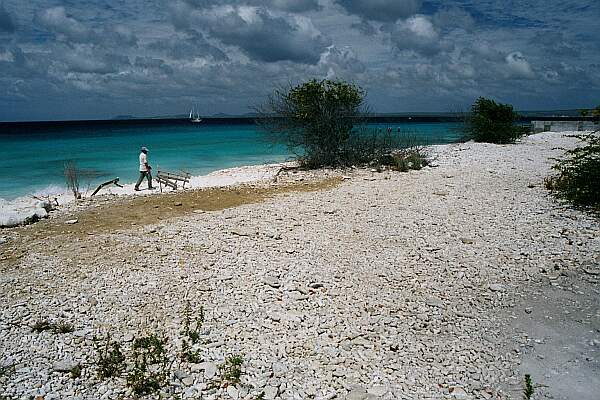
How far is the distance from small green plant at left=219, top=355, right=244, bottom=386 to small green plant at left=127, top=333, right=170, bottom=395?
0.61 m

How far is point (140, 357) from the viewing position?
5535 millimetres

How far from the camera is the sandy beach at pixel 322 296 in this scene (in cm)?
515

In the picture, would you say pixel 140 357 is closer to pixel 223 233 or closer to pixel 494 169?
pixel 223 233

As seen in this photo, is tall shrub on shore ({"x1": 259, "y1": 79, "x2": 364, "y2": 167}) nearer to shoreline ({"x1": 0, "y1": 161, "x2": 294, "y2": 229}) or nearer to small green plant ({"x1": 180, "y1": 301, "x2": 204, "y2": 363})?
shoreline ({"x1": 0, "y1": 161, "x2": 294, "y2": 229})

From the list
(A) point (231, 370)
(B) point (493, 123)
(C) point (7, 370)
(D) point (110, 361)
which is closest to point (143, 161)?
(C) point (7, 370)

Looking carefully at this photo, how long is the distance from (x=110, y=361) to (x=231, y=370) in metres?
1.36

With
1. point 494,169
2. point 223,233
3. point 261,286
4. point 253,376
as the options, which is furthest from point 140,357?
point 494,169

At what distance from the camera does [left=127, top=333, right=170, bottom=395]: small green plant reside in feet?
16.3

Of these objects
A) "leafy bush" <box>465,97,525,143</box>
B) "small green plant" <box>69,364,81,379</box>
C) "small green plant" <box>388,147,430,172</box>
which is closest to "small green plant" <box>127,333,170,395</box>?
"small green plant" <box>69,364,81,379</box>

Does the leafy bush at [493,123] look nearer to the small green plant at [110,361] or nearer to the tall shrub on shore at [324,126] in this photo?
the tall shrub on shore at [324,126]

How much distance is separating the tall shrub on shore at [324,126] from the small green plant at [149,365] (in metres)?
15.1

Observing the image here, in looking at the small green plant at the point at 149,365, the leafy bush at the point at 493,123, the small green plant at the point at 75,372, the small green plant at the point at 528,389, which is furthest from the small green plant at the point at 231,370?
the leafy bush at the point at 493,123

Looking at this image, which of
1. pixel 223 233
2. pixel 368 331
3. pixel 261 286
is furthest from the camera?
pixel 223 233

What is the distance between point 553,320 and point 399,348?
2205mm
